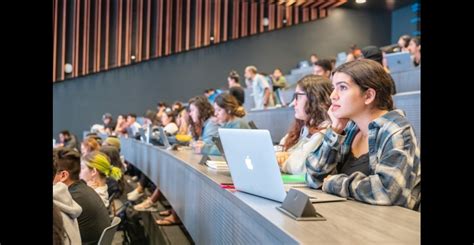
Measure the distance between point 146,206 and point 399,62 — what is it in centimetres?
284

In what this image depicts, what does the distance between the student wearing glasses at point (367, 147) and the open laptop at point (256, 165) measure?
0.08 meters

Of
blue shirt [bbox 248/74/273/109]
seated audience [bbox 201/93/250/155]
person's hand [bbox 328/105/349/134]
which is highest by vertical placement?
blue shirt [bbox 248/74/273/109]

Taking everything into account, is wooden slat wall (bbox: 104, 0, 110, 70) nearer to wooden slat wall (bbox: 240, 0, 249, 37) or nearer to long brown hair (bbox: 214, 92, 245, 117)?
wooden slat wall (bbox: 240, 0, 249, 37)

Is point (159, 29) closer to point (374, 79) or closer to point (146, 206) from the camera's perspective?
point (146, 206)

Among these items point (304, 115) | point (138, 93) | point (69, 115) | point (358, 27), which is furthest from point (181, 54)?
point (304, 115)

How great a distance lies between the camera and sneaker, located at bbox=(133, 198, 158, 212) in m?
4.91

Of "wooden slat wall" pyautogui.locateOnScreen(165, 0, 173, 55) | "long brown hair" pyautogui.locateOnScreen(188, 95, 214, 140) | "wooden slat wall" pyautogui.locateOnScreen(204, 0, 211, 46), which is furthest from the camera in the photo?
"wooden slat wall" pyautogui.locateOnScreen(204, 0, 211, 46)

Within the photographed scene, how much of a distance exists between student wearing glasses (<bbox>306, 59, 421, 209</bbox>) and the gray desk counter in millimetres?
75

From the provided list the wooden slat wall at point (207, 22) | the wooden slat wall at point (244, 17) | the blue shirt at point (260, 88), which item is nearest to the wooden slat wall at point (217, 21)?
the wooden slat wall at point (207, 22)

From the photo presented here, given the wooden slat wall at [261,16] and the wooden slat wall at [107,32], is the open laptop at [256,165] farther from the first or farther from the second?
the wooden slat wall at [261,16]

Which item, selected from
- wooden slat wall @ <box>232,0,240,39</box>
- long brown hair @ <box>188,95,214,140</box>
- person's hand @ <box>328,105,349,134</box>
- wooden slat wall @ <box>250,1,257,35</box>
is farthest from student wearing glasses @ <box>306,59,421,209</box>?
wooden slat wall @ <box>250,1,257,35</box>

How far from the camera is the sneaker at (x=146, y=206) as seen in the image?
4911mm
